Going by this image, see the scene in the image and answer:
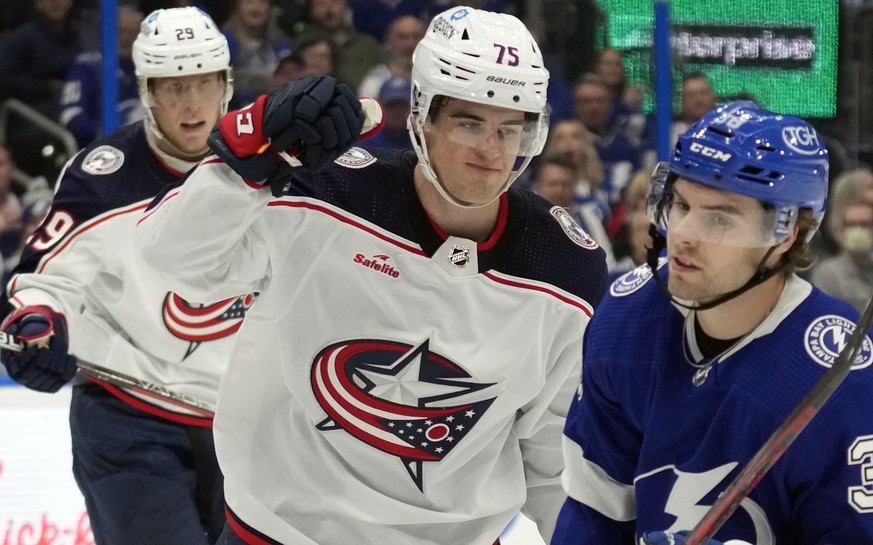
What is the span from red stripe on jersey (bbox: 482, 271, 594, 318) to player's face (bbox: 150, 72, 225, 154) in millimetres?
1199

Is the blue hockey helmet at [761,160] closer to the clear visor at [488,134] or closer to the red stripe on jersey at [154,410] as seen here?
the clear visor at [488,134]

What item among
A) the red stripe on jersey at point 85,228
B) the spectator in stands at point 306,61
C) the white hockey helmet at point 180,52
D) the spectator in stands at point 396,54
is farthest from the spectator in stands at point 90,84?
the red stripe on jersey at point 85,228

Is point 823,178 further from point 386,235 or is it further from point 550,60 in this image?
point 550,60

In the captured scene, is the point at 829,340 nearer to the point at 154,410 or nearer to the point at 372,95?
the point at 154,410

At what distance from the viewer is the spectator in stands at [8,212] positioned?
4.72 metres

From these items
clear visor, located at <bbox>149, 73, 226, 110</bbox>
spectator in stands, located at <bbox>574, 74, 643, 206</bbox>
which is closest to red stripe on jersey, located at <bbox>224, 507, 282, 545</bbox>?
clear visor, located at <bbox>149, 73, 226, 110</bbox>

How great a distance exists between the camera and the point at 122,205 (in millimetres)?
3326

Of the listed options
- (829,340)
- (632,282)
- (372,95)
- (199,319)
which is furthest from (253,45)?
Result: (829,340)

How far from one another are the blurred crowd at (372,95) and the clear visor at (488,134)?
7.61 ft

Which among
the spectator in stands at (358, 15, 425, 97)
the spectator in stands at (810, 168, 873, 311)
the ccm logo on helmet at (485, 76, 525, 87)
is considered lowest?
the spectator in stands at (810, 168, 873, 311)

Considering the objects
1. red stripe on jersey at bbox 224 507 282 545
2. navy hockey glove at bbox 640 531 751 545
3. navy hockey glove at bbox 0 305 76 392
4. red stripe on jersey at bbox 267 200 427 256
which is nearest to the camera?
navy hockey glove at bbox 640 531 751 545

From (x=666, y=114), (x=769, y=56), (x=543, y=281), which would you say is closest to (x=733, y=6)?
(x=769, y=56)

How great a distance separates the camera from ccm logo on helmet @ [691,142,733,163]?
192cm

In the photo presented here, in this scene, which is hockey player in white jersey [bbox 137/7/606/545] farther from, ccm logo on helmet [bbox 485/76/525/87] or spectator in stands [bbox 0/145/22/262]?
spectator in stands [bbox 0/145/22/262]
